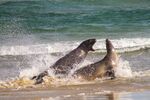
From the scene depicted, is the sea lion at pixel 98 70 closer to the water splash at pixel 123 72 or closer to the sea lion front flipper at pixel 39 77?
the water splash at pixel 123 72

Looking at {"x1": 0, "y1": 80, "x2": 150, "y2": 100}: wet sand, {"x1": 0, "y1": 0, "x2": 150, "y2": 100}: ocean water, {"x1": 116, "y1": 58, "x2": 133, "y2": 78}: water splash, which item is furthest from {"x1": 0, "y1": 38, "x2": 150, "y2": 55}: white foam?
{"x1": 0, "y1": 80, "x2": 150, "y2": 100}: wet sand

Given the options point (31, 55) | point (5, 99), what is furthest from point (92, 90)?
point (31, 55)

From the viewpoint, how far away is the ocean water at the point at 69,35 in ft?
40.9

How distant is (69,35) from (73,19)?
A: 4.71 m

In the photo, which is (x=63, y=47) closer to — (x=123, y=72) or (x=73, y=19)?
(x=123, y=72)

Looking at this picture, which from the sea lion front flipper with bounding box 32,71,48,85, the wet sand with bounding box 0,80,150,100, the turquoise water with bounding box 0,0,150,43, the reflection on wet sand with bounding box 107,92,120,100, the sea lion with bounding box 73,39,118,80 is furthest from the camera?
the turquoise water with bounding box 0,0,150,43

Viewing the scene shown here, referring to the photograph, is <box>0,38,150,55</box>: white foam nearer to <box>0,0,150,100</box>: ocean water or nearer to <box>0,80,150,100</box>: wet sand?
<box>0,0,150,100</box>: ocean water

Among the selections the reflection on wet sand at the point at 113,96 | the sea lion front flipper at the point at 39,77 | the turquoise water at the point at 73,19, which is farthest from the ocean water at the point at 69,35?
the reflection on wet sand at the point at 113,96

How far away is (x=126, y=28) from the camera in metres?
24.2

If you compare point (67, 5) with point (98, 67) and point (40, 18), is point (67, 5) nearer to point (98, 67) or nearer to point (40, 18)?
point (40, 18)

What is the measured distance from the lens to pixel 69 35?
22344mm

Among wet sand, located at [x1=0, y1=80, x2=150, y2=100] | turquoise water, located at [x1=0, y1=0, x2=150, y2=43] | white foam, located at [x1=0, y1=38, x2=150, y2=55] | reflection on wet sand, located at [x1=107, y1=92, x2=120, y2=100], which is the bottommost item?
reflection on wet sand, located at [x1=107, y1=92, x2=120, y2=100]

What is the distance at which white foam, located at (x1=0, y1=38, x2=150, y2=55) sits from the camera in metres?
18.6

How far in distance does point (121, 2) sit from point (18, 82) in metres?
23.7
